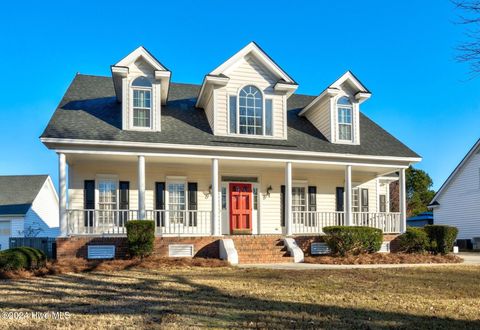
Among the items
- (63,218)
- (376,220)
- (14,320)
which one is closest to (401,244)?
→ (376,220)

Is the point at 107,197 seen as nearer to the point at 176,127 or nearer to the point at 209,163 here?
the point at 176,127

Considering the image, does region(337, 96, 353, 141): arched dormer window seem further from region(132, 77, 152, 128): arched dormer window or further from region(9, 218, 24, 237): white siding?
region(9, 218, 24, 237): white siding

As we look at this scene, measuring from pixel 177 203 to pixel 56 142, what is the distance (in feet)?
17.6

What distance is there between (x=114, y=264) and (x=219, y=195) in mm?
6030

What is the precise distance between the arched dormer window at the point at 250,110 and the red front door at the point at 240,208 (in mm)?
2472

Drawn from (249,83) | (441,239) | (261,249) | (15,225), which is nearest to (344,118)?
(249,83)

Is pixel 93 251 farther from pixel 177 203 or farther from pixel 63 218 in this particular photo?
pixel 177 203

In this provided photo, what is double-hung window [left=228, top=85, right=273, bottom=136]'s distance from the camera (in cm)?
1836

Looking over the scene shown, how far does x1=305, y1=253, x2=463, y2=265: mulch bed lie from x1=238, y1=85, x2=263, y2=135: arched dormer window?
5524 millimetres

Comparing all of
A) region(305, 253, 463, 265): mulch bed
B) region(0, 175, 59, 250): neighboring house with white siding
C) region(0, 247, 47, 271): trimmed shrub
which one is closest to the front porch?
region(305, 253, 463, 265): mulch bed

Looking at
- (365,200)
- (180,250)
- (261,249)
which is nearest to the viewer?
(180,250)

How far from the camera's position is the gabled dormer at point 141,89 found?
17.1 m

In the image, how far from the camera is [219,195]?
18984 millimetres

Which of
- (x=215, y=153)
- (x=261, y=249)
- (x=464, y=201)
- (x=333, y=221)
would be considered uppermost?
(x=215, y=153)
